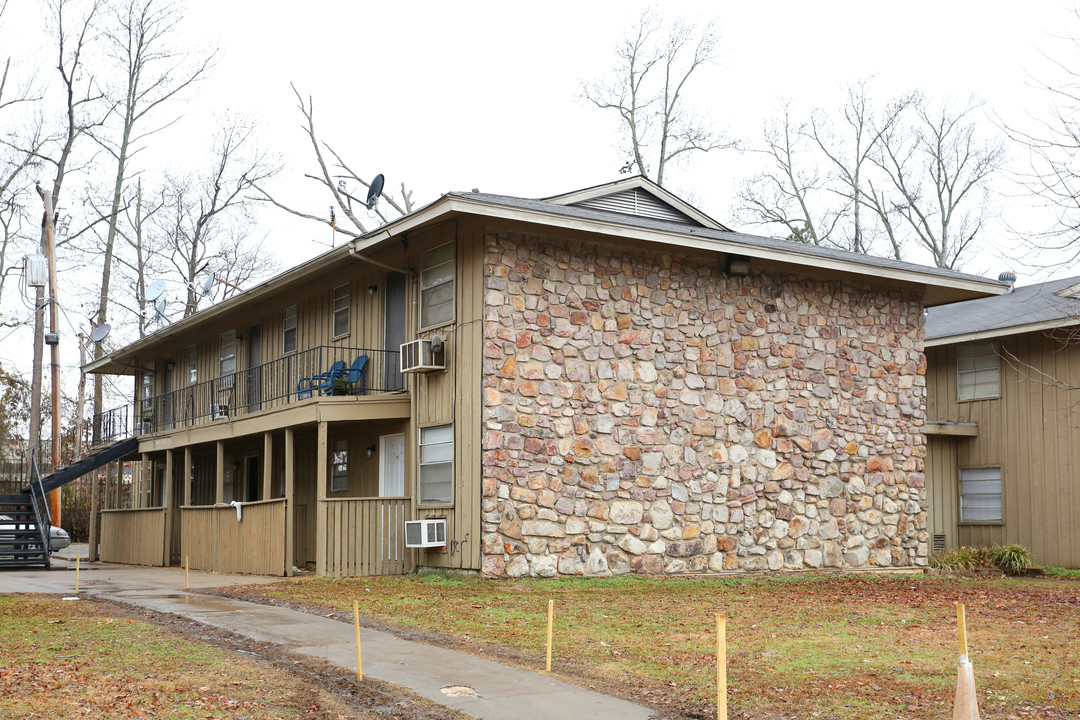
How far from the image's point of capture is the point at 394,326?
17453 mm

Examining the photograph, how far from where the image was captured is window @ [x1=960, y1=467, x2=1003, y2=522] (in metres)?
22.0

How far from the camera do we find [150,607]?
487 inches

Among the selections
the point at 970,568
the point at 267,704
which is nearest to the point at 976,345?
the point at 970,568

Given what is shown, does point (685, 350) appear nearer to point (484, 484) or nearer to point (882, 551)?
point (484, 484)

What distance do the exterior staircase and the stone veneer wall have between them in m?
10.3

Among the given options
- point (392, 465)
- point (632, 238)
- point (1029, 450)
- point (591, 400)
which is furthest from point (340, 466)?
point (1029, 450)

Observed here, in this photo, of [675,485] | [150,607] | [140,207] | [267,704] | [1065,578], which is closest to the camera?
[267,704]

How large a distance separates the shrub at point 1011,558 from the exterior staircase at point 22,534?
17.6 m

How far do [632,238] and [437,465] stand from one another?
14.3 ft

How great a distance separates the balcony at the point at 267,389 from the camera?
57.7ft

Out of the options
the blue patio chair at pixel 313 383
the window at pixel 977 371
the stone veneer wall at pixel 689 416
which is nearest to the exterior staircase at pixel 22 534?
the blue patio chair at pixel 313 383

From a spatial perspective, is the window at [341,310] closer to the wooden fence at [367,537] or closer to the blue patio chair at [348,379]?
the blue patio chair at [348,379]

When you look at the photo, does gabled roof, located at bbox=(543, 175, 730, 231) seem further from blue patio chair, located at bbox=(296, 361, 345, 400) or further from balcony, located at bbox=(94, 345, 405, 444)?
blue patio chair, located at bbox=(296, 361, 345, 400)

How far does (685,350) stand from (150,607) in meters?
8.52
